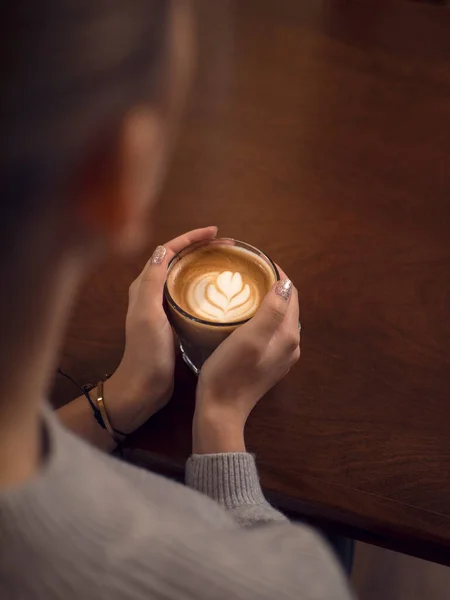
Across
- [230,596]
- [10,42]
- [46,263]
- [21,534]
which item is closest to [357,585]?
[230,596]

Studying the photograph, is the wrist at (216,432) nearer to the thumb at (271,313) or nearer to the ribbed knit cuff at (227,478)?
the ribbed knit cuff at (227,478)

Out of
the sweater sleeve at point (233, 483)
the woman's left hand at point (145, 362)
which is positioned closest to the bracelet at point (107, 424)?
the woman's left hand at point (145, 362)

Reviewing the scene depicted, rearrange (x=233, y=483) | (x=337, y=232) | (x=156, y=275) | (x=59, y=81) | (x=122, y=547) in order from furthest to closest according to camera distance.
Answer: (x=337, y=232) < (x=156, y=275) < (x=233, y=483) < (x=122, y=547) < (x=59, y=81)

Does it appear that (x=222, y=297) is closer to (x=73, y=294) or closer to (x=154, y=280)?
(x=154, y=280)

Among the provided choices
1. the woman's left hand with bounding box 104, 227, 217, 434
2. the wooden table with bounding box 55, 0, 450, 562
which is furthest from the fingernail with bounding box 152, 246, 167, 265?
the wooden table with bounding box 55, 0, 450, 562

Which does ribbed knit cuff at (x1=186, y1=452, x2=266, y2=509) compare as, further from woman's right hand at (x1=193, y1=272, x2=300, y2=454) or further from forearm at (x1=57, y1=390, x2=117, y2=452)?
forearm at (x1=57, y1=390, x2=117, y2=452)

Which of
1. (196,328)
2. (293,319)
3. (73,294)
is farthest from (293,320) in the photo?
(73,294)

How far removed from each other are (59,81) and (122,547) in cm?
30

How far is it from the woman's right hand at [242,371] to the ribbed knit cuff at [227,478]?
15 millimetres

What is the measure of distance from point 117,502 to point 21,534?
70mm

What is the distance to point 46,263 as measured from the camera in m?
0.33

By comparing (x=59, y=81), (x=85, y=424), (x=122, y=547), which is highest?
(x=59, y=81)

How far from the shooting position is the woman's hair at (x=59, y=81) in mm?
272

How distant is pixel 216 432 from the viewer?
71 cm
